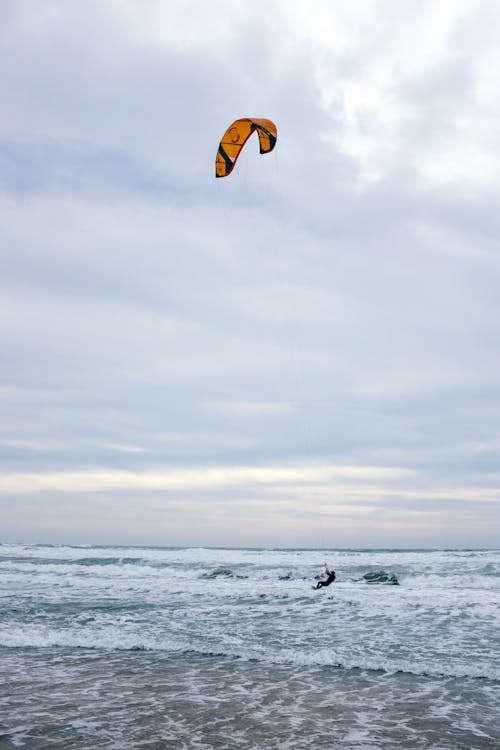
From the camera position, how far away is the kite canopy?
16.8 m

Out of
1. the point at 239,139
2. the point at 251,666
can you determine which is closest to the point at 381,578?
the point at 251,666

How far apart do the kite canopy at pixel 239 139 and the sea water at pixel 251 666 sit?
1296 centimetres

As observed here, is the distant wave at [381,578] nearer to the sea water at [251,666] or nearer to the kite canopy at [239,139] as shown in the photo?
the sea water at [251,666]

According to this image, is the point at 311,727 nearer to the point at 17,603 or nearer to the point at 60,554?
the point at 17,603

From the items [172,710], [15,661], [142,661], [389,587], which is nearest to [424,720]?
[172,710]

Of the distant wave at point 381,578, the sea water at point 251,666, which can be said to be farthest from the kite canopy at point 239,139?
the distant wave at point 381,578

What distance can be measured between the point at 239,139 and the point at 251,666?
14.3 m

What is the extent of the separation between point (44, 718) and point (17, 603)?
1330 centimetres

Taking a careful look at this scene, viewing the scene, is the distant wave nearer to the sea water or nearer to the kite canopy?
the sea water

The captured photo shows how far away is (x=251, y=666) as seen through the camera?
12.0m

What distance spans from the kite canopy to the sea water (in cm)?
1296

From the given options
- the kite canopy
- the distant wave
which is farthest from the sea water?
the kite canopy

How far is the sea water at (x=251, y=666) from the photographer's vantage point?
791 centimetres

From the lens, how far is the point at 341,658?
41.0 ft
